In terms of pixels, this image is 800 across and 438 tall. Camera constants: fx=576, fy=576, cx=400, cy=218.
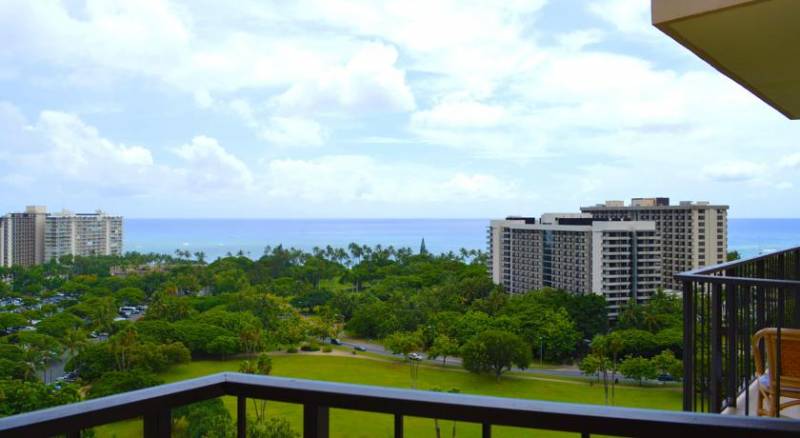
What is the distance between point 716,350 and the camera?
8.97ft

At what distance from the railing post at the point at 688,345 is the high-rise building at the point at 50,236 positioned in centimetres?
5537

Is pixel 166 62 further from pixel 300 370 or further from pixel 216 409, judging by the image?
pixel 216 409

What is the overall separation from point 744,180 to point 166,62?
2135 inches

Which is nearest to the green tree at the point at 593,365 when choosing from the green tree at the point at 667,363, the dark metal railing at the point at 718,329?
the green tree at the point at 667,363

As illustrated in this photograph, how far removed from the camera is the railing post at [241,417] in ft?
3.14

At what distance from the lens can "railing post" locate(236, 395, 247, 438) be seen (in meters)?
0.96

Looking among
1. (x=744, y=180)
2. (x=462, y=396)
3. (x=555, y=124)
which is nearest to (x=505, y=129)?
(x=555, y=124)

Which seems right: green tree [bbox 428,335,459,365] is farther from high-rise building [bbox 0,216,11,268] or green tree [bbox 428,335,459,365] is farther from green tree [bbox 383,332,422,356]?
high-rise building [bbox 0,216,11,268]

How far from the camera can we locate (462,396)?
0.84 m

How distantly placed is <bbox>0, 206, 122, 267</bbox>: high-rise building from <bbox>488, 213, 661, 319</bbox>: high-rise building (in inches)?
1619

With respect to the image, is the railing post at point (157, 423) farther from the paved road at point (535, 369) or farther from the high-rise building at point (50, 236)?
the high-rise building at point (50, 236)

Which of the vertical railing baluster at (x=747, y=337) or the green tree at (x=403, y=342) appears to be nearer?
the vertical railing baluster at (x=747, y=337)

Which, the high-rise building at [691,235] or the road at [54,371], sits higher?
the high-rise building at [691,235]

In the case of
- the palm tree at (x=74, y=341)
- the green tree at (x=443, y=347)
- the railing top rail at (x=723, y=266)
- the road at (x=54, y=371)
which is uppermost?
the railing top rail at (x=723, y=266)
